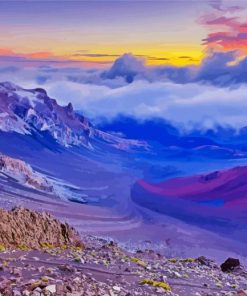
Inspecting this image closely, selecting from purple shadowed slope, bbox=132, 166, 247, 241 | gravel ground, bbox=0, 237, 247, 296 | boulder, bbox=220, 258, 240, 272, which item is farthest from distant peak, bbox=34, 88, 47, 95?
boulder, bbox=220, 258, 240, 272

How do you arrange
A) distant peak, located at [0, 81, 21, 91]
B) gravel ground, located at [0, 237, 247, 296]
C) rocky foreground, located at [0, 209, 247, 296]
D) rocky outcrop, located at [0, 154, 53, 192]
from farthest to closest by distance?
distant peak, located at [0, 81, 21, 91] → rocky outcrop, located at [0, 154, 53, 192] → rocky foreground, located at [0, 209, 247, 296] → gravel ground, located at [0, 237, 247, 296]

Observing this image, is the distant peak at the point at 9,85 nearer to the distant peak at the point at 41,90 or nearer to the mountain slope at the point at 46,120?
the mountain slope at the point at 46,120

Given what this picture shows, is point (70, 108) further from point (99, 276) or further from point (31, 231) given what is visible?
point (99, 276)

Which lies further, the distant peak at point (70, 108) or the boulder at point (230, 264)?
the distant peak at point (70, 108)

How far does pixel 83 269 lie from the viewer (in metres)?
5.92

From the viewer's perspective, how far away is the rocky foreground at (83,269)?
5199 mm

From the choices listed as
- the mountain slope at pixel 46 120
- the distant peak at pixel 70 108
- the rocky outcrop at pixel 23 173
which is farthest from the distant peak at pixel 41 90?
the rocky outcrop at pixel 23 173

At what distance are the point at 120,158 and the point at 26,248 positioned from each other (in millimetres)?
3375

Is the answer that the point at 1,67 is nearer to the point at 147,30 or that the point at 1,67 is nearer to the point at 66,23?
the point at 66,23

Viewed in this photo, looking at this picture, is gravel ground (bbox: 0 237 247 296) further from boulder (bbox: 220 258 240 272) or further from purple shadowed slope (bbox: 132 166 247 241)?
purple shadowed slope (bbox: 132 166 247 241)

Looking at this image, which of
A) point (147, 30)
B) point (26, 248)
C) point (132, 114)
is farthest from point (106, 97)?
point (26, 248)

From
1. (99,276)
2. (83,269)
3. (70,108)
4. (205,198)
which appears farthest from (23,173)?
(99,276)

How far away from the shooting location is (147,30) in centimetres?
979

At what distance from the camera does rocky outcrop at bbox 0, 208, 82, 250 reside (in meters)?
7.48
